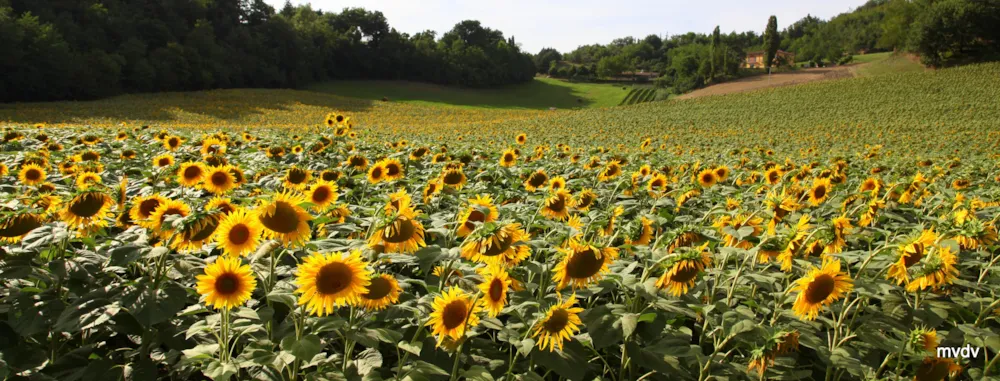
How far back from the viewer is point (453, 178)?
12.2 feet

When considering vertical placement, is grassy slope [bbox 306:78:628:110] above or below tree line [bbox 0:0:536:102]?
below

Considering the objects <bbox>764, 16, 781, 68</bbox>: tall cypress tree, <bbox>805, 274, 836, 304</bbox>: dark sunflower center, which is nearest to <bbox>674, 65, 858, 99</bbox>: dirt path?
<bbox>764, 16, 781, 68</bbox>: tall cypress tree

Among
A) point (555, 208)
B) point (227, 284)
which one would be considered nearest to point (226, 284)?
point (227, 284)

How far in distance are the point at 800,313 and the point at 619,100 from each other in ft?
248

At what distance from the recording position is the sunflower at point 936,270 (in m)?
1.88

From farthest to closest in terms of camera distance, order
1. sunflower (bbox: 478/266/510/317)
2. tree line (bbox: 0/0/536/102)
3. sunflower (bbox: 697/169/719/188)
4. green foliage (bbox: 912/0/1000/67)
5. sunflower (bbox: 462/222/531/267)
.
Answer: green foliage (bbox: 912/0/1000/67) < tree line (bbox: 0/0/536/102) < sunflower (bbox: 697/169/719/188) < sunflower (bbox: 462/222/531/267) < sunflower (bbox: 478/266/510/317)

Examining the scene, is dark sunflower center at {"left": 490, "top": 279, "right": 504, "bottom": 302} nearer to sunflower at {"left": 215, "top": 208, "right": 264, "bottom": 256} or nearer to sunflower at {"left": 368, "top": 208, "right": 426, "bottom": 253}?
sunflower at {"left": 368, "top": 208, "right": 426, "bottom": 253}

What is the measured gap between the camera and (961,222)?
2.41 meters

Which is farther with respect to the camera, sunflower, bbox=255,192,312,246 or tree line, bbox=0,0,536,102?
tree line, bbox=0,0,536,102

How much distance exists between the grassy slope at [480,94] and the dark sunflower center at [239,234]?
195 feet

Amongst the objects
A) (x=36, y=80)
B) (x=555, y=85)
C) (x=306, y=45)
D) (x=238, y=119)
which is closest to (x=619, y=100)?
(x=555, y=85)

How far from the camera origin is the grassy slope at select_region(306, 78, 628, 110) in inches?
2616

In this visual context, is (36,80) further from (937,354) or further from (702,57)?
(702,57)

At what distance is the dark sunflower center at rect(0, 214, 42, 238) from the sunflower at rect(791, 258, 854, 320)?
3.01m
